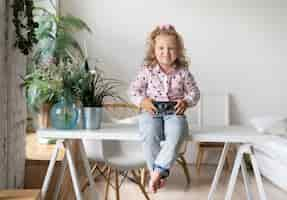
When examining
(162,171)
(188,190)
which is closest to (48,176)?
(162,171)

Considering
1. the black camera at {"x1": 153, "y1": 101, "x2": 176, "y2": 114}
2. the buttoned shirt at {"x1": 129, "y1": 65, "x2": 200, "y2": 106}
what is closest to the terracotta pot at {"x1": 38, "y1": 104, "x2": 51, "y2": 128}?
the buttoned shirt at {"x1": 129, "y1": 65, "x2": 200, "y2": 106}

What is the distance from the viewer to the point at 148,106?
2188mm

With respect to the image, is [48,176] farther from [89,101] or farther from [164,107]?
[164,107]

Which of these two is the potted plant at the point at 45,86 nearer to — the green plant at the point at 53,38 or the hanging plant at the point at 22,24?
the hanging plant at the point at 22,24

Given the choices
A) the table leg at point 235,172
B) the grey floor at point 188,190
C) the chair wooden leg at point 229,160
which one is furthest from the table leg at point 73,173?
the chair wooden leg at point 229,160

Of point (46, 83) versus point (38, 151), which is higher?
point (46, 83)

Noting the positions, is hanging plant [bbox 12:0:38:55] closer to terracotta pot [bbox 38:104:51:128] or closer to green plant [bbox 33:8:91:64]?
terracotta pot [bbox 38:104:51:128]

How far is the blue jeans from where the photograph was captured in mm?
2086

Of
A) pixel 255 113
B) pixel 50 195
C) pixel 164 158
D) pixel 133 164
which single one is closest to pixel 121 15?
pixel 255 113

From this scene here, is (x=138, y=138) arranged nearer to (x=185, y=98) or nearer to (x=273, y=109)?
(x=185, y=98)

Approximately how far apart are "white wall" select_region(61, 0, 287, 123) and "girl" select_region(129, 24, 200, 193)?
2.46 meters

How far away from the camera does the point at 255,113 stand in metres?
4.77

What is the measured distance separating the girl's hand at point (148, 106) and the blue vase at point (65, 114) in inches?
15.3

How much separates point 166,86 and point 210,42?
2.67 m
